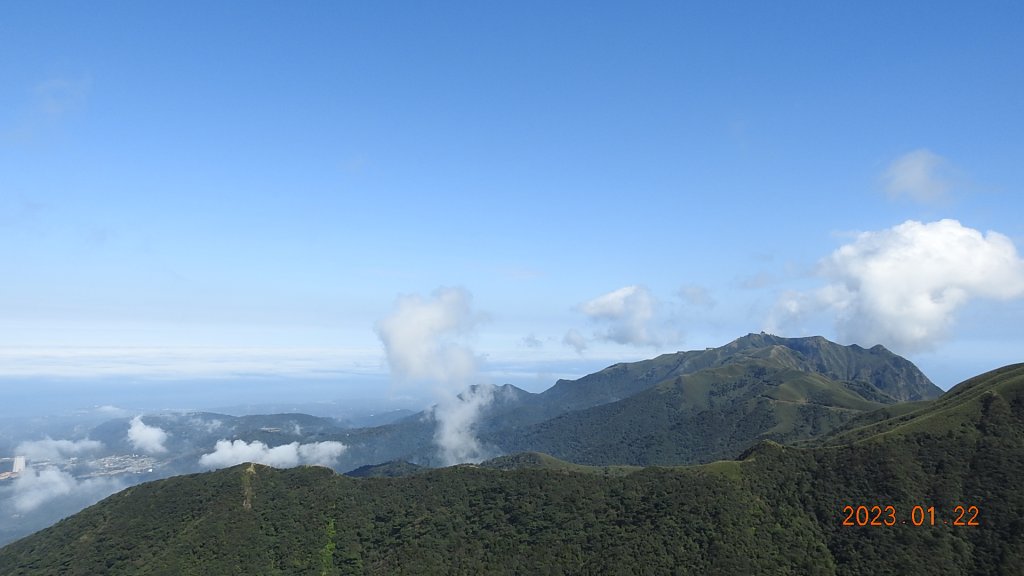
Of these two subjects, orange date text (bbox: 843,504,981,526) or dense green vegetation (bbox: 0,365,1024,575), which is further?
dense green vegetation (bbox: 0,365,1024,575)

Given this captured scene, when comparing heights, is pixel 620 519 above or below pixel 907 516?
below

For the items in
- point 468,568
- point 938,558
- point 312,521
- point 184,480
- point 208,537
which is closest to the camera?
point 938,558

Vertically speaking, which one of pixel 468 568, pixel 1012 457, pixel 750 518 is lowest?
pixel 468 568

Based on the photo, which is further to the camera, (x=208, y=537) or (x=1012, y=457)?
(x=208, y=537)

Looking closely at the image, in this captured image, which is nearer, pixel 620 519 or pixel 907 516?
→ pixel 907 516

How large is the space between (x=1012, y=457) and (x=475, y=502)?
14563 cm

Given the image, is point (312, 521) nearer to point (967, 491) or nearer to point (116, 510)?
point (116, 510)

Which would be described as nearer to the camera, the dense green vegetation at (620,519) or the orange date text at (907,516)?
the orange date text at (907,516)

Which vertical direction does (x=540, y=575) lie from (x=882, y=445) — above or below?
below

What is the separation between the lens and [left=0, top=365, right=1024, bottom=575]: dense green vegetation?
454ft

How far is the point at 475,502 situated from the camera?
607 feet

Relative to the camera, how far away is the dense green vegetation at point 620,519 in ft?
454

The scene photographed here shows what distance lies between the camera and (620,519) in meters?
161

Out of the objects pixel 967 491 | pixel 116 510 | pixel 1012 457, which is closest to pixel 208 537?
pixel 116 510
